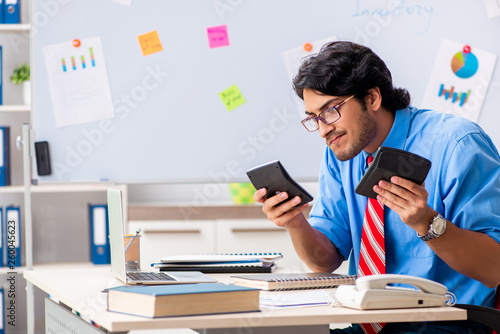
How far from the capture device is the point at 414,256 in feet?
4.98

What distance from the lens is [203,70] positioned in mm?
2426

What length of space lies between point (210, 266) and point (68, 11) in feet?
4.09

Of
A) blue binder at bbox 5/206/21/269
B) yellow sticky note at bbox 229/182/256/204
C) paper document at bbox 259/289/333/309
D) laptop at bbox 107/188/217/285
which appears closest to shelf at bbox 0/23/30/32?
blue binder at bbox 5/206/21/269

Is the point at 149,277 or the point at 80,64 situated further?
the point at 80,64

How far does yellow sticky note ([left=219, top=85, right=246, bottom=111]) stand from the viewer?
96.2 inches

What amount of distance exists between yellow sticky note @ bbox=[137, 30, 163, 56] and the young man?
87 centimetres

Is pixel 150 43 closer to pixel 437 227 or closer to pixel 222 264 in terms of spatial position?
pixel 222 264

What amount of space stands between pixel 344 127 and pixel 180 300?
2.55ft

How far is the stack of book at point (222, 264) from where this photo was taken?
161cm

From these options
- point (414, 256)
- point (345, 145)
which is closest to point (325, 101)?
point (345, 145)

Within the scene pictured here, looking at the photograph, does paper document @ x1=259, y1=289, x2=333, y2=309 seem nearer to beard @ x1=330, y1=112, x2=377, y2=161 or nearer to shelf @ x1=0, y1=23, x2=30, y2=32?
beard @ x1=330, y1=112, x2=377, y2=161

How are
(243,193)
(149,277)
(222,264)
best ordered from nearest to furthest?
(149,277) < (222,264) < (243,193)

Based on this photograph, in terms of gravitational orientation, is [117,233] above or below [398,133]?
below

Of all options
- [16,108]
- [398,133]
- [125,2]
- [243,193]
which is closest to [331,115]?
[398,133]
